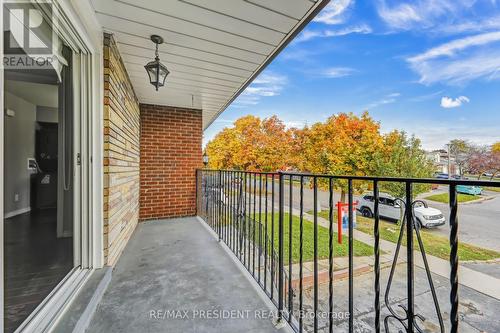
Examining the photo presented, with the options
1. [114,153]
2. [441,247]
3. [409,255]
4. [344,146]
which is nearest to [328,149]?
[344,146]

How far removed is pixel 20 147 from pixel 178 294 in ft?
14.1

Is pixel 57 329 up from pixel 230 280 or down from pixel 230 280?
up

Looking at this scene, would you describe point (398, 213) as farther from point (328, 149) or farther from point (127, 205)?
point (127, 205)

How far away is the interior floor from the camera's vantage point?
3.99 ft

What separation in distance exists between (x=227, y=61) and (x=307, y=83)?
81.3ft

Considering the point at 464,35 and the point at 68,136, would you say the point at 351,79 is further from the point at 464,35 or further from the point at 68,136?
the point at 68,136

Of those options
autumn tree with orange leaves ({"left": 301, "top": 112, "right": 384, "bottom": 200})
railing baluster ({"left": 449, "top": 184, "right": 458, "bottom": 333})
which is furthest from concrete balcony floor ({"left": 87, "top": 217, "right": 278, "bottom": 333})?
autumn tree with orange leaves ({"left": 301, "top": 112, "right": 384, "bottom": 200})

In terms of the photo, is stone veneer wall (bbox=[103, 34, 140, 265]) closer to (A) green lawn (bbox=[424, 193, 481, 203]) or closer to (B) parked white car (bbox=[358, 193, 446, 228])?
(A) green lawn (bbox=[424, 193, 481, 203])

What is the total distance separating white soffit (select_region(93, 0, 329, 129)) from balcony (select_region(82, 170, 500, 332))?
124 centimetres

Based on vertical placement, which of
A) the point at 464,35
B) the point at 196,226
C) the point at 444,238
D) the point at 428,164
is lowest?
the point at 444,238

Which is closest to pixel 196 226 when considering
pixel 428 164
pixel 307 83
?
pixel 428 164

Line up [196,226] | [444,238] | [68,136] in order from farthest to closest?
[444,238], [196,226], [68,136]

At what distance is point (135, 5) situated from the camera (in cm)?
165

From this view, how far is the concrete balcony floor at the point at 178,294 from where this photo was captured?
1.39 metres
